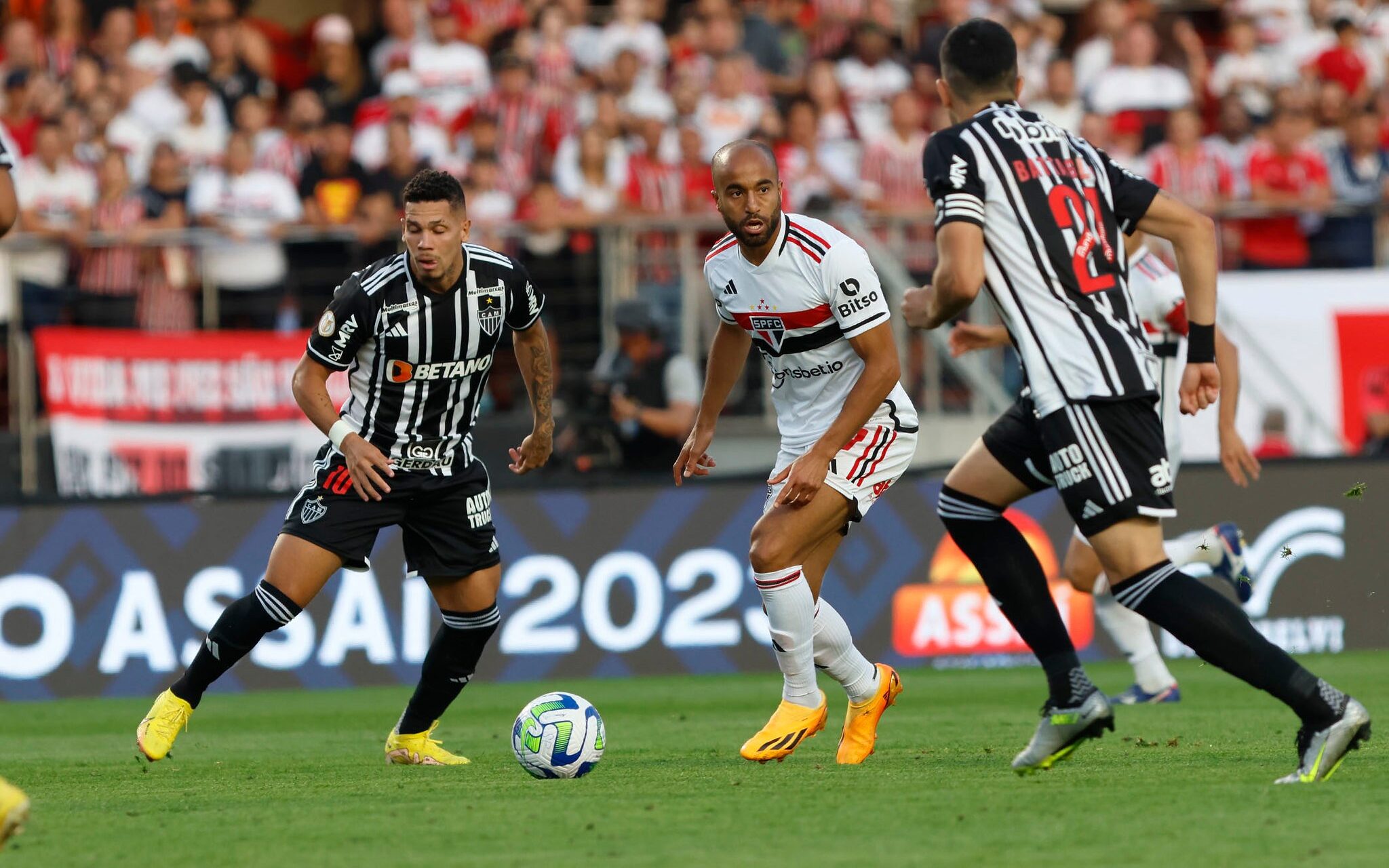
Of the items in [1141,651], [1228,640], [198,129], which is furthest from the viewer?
[198,129]

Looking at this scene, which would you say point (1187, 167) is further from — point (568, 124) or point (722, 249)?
point (722, 249)

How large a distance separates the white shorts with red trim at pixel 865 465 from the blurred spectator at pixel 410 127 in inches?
331

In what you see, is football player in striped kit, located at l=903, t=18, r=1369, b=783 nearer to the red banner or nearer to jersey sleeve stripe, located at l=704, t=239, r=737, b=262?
jersey sleeve stripe, located at l=704, t=239, r=737, b=262

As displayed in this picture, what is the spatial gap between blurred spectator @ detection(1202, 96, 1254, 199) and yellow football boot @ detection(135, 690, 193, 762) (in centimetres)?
1029

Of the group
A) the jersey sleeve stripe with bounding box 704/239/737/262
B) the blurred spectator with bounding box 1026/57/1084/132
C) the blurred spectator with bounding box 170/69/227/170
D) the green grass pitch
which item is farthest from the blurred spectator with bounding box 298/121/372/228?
the jersey sleeve stripe with bounding box 704/239/737/262

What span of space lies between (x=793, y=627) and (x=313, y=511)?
189 cm

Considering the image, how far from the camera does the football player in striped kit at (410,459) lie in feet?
23.3

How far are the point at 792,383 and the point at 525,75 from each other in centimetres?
871

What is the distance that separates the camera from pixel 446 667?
7.38 metres

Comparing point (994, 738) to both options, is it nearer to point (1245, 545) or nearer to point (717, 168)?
point (717, 168)

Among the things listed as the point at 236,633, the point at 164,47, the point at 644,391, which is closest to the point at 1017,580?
the point at 236,633

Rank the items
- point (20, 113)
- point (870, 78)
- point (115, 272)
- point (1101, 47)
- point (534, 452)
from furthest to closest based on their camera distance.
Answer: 1. point (1101, 47)
2. point (870, 78)
3. point (20, 113)
4. point (115, 272)
5. point (534, 452)

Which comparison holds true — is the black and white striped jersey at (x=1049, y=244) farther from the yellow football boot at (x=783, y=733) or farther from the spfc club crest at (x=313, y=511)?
the spfc club crest at (x=313, y=511)

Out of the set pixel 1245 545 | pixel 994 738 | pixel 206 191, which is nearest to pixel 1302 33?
pixel 1245 545
